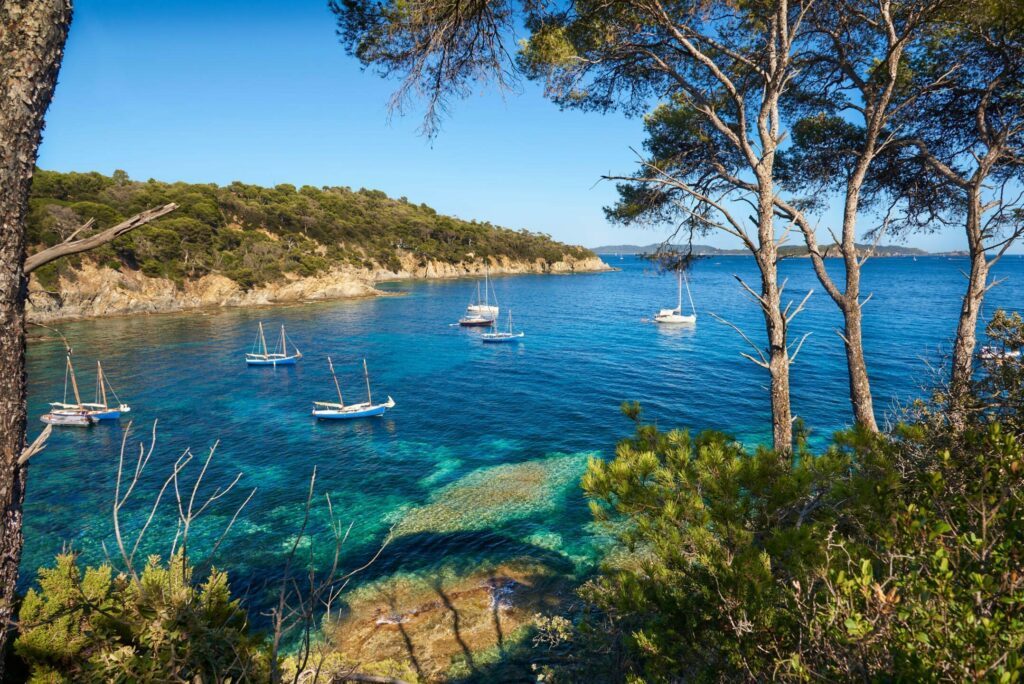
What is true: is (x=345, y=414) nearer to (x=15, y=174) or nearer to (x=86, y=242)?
(x=15, y=174)

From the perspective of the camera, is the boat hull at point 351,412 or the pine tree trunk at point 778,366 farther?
the boat hull at point 351,412

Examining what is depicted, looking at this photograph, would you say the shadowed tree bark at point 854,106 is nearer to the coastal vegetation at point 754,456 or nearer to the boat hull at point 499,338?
the coastal vegetation at point 754,456

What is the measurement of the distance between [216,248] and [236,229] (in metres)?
13.1

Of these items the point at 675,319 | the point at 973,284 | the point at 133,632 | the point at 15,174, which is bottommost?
the point at 675,319

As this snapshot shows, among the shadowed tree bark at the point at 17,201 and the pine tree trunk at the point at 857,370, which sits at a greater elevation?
the shadowed tree bark at the point at 17,201

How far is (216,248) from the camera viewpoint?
6925 cm

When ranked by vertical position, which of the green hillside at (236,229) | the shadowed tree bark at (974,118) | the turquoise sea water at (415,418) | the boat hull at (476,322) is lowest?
the turquoise sea water at (415,418)

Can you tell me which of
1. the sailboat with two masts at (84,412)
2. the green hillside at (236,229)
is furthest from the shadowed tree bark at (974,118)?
the green hillside at (236,229)

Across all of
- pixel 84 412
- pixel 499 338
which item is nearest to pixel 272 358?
pixel 84 412

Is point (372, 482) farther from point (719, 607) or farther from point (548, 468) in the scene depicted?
point (719, 607)

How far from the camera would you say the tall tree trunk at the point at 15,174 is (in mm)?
2738

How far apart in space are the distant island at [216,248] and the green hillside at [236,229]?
0.17m

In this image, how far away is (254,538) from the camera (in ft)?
50.3

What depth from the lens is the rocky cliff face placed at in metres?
53.3
